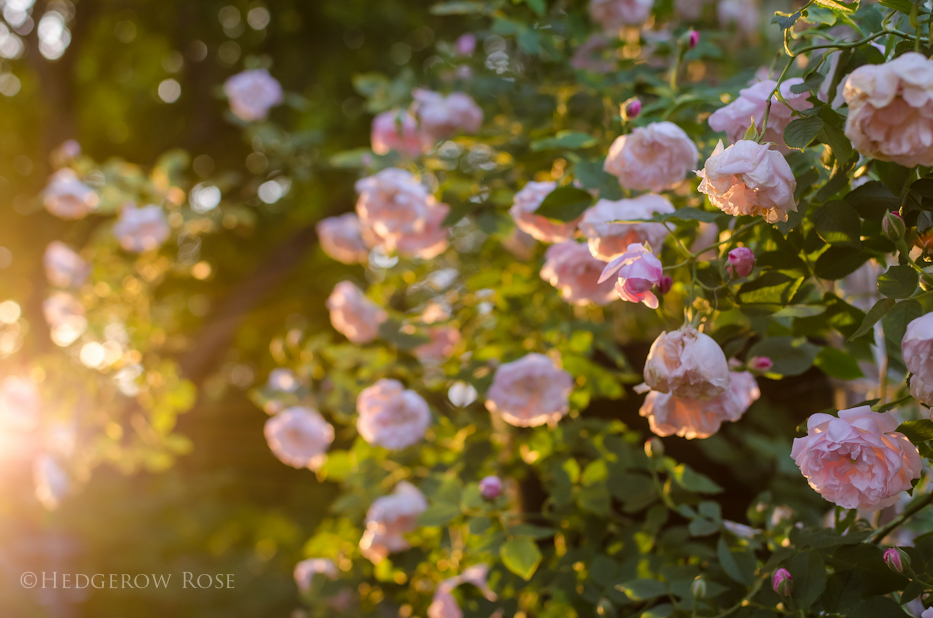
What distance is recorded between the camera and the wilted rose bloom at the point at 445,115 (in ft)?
3.21

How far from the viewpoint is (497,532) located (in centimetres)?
76

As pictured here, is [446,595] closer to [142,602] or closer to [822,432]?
[822,432]

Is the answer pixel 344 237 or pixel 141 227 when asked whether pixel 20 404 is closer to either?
pixel 141 227

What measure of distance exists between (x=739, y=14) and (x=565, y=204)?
1264mm

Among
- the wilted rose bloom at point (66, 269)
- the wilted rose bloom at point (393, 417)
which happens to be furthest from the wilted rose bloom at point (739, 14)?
the wilted rose bloom at point (66, 269)

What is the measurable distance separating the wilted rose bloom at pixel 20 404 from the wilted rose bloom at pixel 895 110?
199cm

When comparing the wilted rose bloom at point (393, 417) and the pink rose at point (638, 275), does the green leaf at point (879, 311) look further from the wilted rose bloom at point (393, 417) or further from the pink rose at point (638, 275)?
the wilted rose bloom at point (393, 417)

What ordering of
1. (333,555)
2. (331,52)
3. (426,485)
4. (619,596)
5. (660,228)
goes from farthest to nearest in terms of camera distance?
(331,52) → (333,555) → (426,485) → (619,596) → (660,228)

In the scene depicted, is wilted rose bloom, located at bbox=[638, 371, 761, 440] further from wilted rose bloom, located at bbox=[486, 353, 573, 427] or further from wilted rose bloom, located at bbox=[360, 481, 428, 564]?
wilted rose bloom, located at bbox=[360, 481, 428, 564]

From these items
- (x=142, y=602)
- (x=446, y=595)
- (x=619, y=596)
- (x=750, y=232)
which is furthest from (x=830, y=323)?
(x=142, y=602)

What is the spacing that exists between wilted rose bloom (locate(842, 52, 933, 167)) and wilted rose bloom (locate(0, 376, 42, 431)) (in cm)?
199

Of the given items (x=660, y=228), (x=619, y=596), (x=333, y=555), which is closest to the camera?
(x=660, y=228)

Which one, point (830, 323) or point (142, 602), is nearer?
point (830, 323)

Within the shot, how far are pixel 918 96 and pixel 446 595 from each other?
32.3 inches
